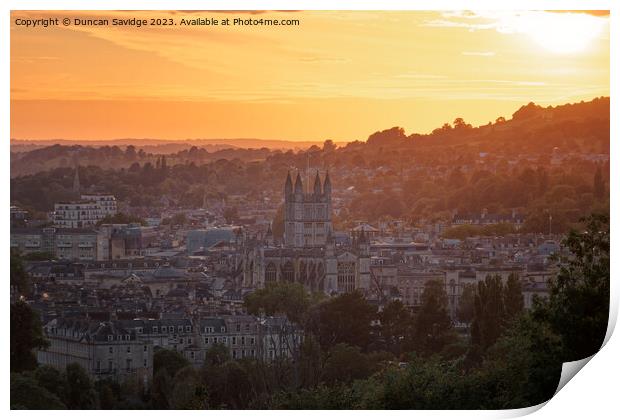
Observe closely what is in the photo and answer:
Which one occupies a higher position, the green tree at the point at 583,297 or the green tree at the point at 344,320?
the green tree at the point at 583,297

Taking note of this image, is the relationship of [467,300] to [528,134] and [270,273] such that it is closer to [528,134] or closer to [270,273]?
[528,134]

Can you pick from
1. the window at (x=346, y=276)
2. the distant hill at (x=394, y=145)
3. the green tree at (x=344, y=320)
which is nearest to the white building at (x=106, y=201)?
the distant hill at (x=394, y=145)

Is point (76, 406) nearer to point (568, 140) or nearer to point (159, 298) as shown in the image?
point (159, 298)

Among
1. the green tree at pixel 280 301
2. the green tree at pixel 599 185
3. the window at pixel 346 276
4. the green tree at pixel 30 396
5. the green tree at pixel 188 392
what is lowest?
the green tree at pixel 188 392

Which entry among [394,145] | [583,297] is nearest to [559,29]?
[583,297]
